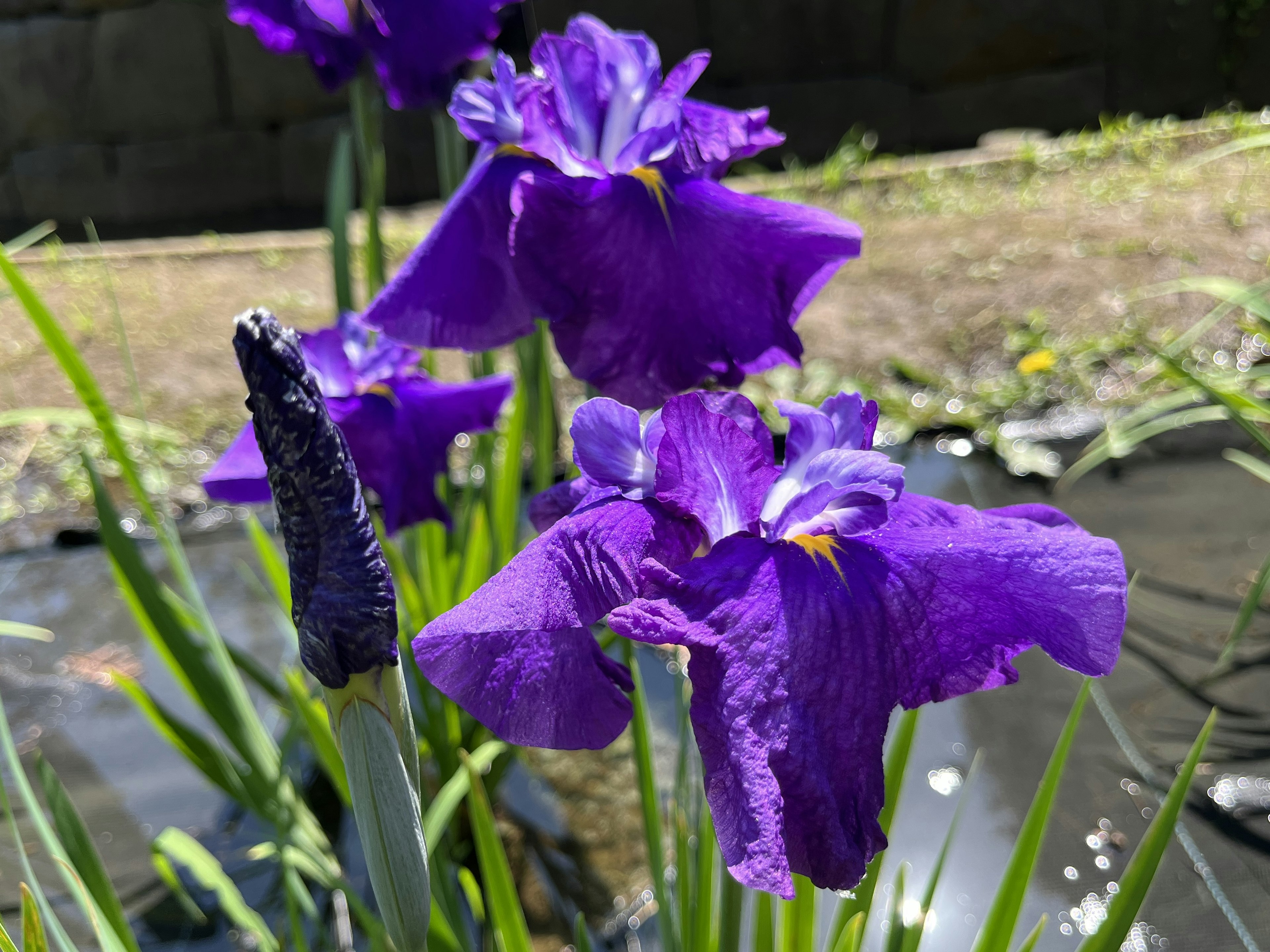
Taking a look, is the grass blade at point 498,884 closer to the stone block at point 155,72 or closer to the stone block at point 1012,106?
the stone block at point 1012,106

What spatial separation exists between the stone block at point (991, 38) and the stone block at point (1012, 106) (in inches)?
2.6

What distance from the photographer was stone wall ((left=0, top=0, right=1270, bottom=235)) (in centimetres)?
504

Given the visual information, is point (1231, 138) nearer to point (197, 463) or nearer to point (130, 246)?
point (197, 463)

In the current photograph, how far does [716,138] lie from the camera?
31.5 inches

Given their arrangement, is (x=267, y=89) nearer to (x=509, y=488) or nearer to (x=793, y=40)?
(x=793, y=40)

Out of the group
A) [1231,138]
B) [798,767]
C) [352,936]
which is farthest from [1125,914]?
[1231,138]

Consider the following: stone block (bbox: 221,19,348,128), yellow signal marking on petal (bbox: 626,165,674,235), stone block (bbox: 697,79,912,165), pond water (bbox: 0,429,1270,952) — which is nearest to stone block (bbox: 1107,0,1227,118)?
stone block (bbox: 697,79,912,165)

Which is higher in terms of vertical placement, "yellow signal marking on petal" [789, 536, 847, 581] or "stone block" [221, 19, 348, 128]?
"stone block" [221, 19, 348, 128]

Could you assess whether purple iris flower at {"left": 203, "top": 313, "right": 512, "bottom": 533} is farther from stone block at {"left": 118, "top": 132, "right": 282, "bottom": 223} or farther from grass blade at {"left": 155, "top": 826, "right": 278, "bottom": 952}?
stone block at {"left": 118, "top": 132, "right": 282, "bottom": 223}

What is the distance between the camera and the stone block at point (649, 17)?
4.97 meters

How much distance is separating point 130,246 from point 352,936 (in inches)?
133

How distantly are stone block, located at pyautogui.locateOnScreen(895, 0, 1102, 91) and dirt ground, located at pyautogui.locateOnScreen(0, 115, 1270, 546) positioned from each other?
1349 mm

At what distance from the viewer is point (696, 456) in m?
0.52

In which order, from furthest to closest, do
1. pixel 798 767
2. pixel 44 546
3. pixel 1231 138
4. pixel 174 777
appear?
pixel 1231 138 < pixel 44 546 < pixel 174 777 < pixel 798 767
